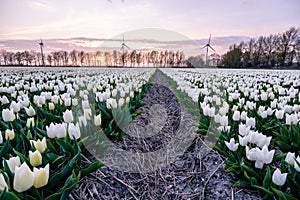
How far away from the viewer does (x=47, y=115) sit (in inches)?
112

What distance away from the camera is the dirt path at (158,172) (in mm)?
2137

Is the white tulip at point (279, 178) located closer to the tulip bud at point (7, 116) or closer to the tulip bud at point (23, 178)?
the tulip bud at point (23, 178)

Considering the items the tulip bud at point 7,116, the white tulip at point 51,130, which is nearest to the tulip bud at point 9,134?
the white tulip at point 51,130

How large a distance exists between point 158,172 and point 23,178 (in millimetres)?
1796

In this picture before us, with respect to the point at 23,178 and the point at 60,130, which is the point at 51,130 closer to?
the point at 60,130

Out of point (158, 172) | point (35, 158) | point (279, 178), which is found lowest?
point (158, 172)

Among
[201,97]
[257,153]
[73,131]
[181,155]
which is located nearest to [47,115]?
[73,131]

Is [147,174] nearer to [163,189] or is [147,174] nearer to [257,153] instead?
[163,189]

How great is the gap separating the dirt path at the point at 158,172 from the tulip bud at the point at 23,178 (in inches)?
21.7

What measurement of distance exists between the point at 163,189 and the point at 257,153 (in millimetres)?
1121

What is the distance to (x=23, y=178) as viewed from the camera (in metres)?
1.26

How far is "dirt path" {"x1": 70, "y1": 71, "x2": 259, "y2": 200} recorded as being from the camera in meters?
2.14

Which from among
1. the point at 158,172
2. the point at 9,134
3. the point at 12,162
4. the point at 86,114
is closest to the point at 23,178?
the point at 12,162

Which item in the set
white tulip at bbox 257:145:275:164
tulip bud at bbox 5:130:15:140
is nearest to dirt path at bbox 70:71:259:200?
white tulip at bbox 257:145:275:164
